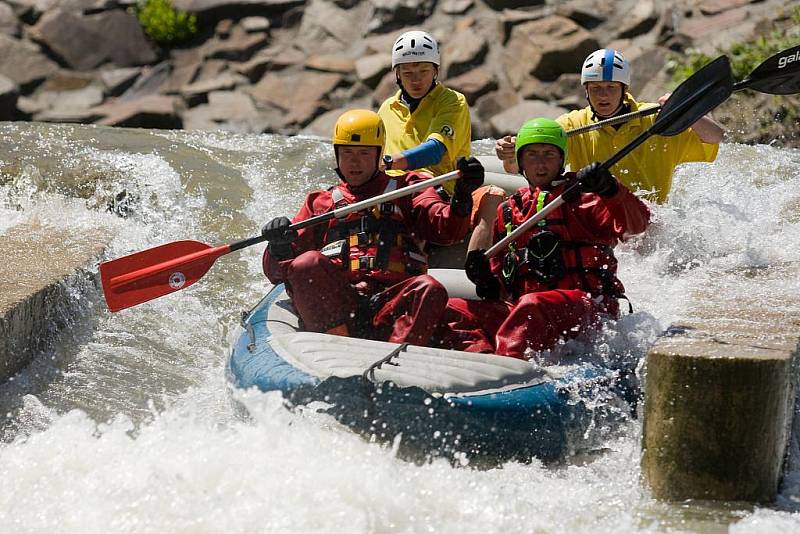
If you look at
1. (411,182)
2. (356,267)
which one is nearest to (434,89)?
(411,182)

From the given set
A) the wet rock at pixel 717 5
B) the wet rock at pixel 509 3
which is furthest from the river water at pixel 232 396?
the wet rock at pixel 509 3

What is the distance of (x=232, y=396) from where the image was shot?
4.82 metres

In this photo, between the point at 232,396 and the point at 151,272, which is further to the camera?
the point at 151,272

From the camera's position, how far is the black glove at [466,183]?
4.91m

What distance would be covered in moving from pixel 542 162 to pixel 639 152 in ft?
5.98

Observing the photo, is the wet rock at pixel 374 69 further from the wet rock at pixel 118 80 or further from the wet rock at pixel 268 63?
the wet rock at pixel 118 80

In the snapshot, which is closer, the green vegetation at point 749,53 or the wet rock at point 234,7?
the green vegetation at point 749,53

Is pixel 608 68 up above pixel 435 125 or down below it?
above

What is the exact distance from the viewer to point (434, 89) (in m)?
6.55

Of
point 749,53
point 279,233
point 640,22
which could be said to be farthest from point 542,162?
point 640,22

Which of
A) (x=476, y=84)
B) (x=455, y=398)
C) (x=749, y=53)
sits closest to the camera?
(x=455, y=398)

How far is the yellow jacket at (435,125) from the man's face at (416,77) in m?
0.05

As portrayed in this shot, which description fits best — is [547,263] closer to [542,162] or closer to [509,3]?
[542,162]

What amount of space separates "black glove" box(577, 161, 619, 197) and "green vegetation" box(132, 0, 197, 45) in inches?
376
